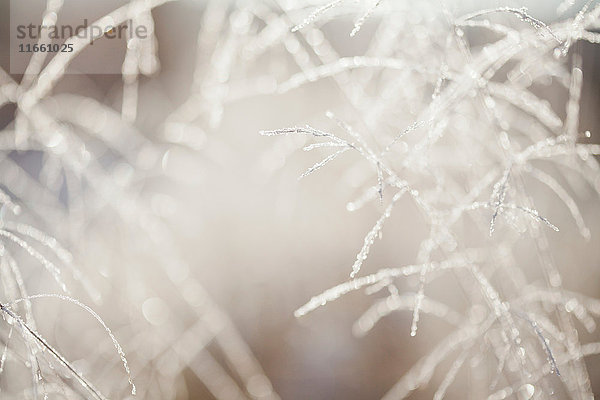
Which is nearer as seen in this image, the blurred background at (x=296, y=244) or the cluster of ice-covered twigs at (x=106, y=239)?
the cluster of ice-covered twigs at (x=106, y=239)

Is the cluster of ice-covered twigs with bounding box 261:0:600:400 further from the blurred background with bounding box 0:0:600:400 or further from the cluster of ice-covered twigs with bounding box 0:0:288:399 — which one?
the blurred background with bounding box 0:0:600:400

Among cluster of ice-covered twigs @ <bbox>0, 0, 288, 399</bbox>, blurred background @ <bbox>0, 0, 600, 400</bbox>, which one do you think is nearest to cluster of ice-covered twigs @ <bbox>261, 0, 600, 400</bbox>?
cluster of ice-covered twigs @ <bbox>0, 0, 288, 399</bbox>

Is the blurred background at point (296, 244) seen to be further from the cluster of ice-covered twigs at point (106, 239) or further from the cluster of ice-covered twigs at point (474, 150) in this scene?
the cluster of ice-covered twigs at point (474, 150)

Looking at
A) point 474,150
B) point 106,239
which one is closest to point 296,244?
point 106,239

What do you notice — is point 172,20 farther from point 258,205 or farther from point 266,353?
point 266,353

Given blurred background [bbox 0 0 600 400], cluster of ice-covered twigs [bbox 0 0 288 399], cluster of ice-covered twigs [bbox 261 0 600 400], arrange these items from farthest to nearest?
blurred background [bbox 0 0 600 400] < cluster of ice-covered twigs [bbox 0 0 288 399] < cluster of ice-covered twigs [bbox 261 0 600 400]

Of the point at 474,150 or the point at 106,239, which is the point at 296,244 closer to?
the point at 106,239

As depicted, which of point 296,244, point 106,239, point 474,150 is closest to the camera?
point 474,150

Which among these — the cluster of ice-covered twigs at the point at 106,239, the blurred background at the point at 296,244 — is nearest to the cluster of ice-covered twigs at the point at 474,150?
the cluster of ice-covered twigs at the point at 106,239

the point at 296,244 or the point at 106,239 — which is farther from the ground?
the point at 106,239

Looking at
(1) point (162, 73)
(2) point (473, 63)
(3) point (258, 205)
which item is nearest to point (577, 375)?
(2) point (473, 63)

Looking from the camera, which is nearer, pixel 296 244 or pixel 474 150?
pixel 474 150
